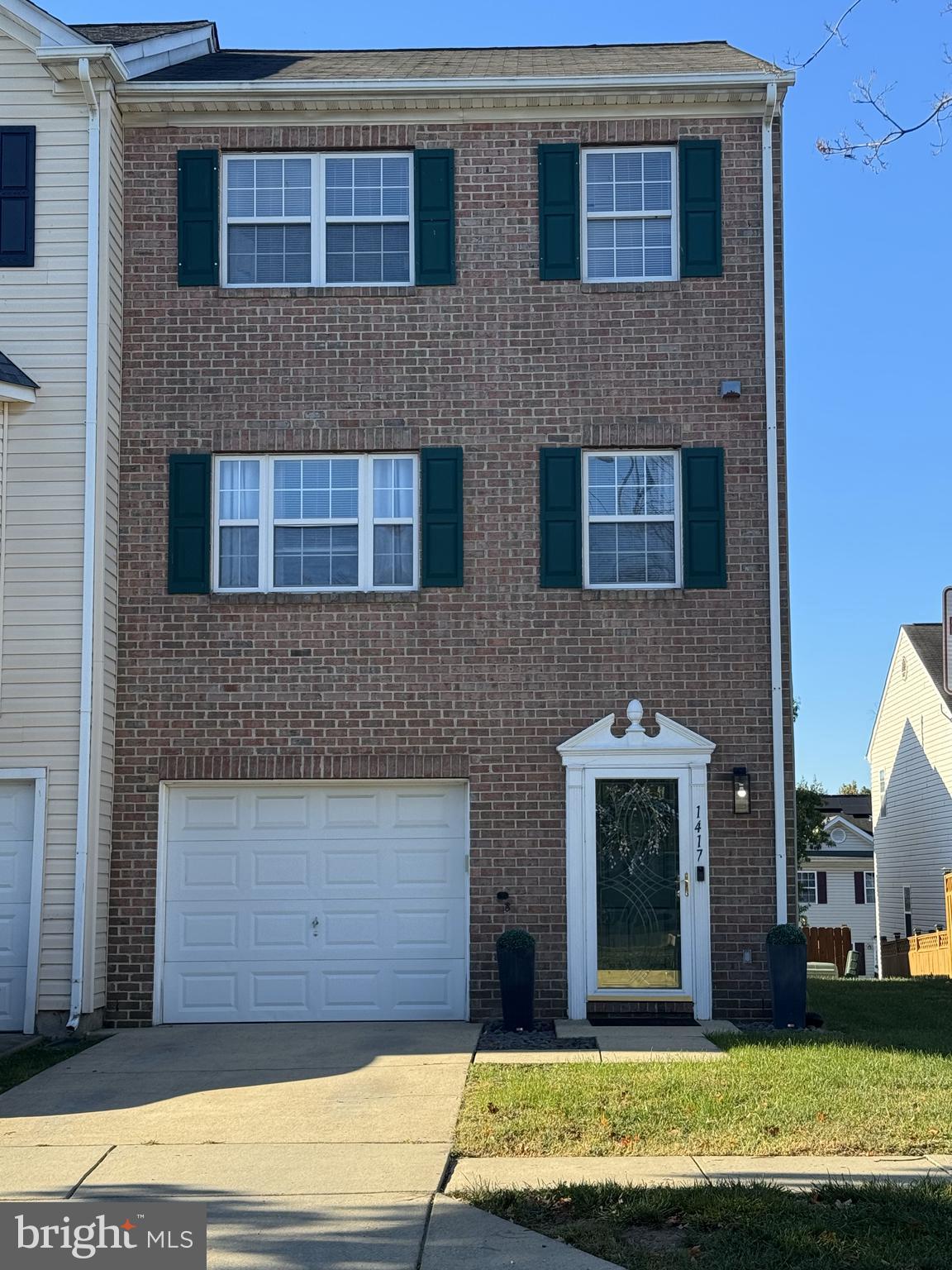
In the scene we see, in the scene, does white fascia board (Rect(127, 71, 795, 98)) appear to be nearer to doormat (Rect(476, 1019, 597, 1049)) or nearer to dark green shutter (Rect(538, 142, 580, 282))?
dark green shutter (Rect(538, 142, 580, 282))

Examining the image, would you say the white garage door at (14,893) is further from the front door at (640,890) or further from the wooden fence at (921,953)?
the wooden fence at (921,953)

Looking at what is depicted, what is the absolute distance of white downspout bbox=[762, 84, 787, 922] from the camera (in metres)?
13.8

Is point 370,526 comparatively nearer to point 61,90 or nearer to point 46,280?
point 46,280

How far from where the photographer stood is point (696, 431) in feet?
46.9

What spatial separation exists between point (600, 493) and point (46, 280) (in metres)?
5.75

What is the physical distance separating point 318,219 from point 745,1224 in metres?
11.1

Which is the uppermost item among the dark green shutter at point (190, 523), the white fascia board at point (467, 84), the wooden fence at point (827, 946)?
the white fascia board at point (467, 84)

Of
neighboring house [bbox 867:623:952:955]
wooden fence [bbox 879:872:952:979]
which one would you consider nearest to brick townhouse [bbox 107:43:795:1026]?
wooden fence [bbox 879:872:952:979]

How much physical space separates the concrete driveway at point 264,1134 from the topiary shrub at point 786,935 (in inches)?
113

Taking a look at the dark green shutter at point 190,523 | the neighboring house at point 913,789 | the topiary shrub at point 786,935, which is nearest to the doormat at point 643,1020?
the topiary shrub at point 786,935

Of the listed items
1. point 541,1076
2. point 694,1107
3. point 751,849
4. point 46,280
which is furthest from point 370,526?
point 694,1107

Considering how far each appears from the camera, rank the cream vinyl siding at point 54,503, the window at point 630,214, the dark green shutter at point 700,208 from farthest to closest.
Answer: the window at point 630,214 < the dark green shutter at point 700,208 < the cream vinyl siding at point 54,503

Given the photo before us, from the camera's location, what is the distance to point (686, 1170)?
7422 mm

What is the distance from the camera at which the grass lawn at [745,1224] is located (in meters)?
6.09
